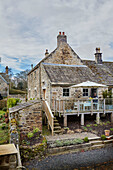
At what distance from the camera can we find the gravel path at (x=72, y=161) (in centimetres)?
673

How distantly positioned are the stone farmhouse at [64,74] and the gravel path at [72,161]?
6.38 m

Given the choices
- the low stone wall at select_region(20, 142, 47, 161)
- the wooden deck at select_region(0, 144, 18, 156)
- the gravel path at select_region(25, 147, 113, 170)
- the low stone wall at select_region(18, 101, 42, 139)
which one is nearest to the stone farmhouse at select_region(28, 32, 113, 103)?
the low stone wall at select_region(18, 101, 42, 139)

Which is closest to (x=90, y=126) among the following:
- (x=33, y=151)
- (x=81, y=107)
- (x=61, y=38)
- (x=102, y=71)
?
(x=81, y=107)

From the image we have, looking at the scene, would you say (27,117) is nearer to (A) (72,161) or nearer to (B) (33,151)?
(B) (33,151)

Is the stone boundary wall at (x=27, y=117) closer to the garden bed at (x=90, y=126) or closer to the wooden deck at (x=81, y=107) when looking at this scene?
the wooden deck at (x=81, y=107)

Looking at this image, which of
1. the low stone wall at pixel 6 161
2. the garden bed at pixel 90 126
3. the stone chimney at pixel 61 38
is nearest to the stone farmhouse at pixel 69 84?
the stone chimney at pixel 61 38

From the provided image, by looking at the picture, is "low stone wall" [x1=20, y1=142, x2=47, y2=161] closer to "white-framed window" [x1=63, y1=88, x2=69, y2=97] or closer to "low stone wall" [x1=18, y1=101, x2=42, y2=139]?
"low stone wall" [x1=18, y1=101, x2=42, y2=139]

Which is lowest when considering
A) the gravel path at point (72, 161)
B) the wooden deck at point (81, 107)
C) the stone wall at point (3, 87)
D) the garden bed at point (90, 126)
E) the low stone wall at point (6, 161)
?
the gravel path at point (72, 161)

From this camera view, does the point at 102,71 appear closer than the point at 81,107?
No

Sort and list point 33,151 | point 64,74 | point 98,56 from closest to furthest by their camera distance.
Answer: point 33,151 < point 64,74 < point 98,56

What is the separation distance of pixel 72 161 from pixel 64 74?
913cm

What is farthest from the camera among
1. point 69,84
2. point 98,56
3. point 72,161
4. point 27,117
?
point 98,56

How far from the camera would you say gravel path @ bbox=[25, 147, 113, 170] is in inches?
265

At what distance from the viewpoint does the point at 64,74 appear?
14.8 meters
